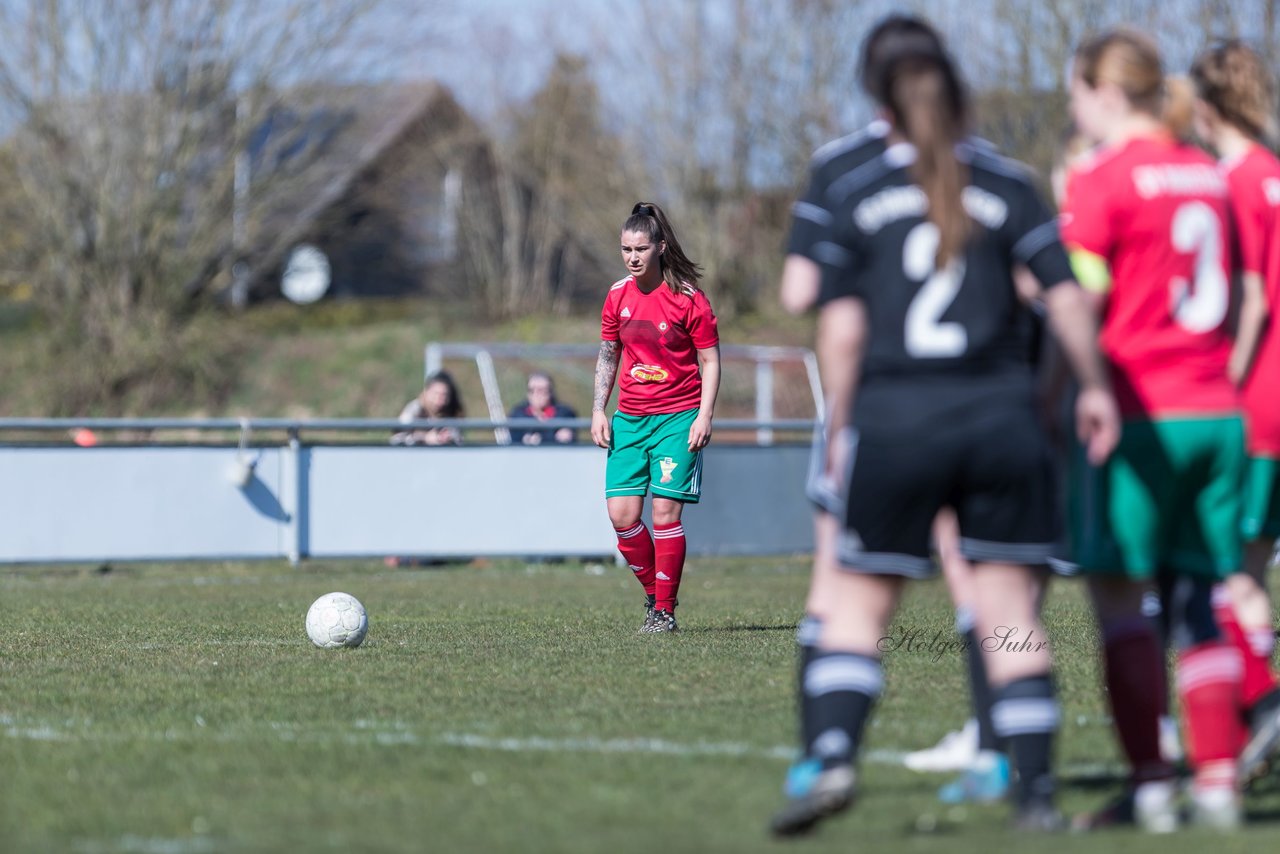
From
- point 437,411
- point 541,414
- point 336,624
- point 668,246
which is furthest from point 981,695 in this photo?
point 541,414

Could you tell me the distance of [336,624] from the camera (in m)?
8.62

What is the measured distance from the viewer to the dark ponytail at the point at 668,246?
9586mm

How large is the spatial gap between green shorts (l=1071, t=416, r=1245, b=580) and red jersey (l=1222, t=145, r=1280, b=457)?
2.55ft

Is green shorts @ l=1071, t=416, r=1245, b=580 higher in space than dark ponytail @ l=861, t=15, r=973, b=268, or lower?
lower

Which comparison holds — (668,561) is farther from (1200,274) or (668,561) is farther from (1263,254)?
(1200,274)

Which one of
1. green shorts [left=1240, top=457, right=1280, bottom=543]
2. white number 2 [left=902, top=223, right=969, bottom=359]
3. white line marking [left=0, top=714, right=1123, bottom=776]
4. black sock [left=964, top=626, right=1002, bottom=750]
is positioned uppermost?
white number 2 [left=902, top=223, right=969, bottom=359]

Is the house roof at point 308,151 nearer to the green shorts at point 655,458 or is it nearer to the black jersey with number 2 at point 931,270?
the green shorts at point 655,458

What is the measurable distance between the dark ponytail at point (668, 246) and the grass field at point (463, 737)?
6.31ft

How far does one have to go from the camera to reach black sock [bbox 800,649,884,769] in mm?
4289

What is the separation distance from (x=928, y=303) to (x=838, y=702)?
1.00 m

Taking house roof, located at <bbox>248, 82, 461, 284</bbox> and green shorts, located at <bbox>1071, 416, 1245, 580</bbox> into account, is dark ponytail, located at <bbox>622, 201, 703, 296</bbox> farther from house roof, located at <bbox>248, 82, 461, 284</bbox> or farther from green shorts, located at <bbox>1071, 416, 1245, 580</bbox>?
house roof, located at <bbox>248, 82, 461, 284</bbox>

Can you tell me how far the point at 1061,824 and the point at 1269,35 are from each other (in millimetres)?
24573

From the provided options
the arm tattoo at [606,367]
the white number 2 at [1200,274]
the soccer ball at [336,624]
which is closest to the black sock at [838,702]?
the white number 2 at [1200,274]

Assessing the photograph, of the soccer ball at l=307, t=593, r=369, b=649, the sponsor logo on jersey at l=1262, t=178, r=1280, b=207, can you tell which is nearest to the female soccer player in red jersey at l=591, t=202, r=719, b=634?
the soccer ball at l=307, t=593, r=369, b=649
